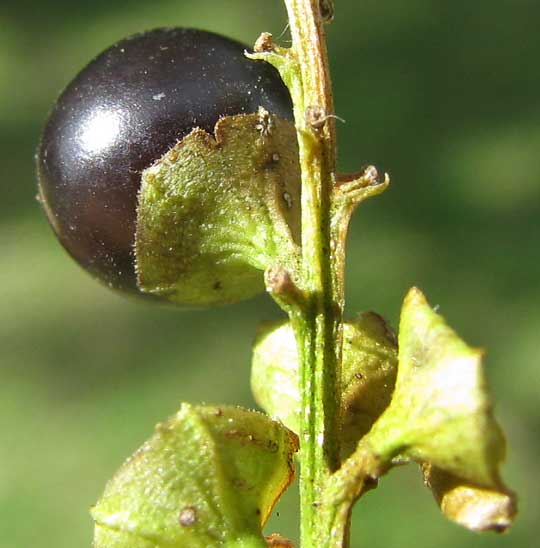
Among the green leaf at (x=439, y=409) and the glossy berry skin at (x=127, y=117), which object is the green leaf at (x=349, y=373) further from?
the glossy berry skin at (x=127, y=117)

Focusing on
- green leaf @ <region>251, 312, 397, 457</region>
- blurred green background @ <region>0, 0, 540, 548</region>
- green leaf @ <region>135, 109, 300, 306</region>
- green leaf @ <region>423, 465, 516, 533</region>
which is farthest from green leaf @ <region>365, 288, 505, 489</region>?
blurred green background @ <region>0, 0, 540, 548</region>

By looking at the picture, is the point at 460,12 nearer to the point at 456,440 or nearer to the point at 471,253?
the point at 471,253

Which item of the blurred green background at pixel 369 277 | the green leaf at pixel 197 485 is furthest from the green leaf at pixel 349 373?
the blurred green background at pixel 369 277

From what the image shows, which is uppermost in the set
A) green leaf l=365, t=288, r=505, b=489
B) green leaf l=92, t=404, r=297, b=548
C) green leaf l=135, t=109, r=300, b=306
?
green leaf l=135, t=109, r=300, b=306

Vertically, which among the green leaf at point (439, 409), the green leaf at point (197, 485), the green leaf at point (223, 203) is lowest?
the green leaf at point (197, 485)

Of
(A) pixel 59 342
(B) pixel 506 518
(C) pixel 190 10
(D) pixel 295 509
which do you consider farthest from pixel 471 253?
(B) pixel 506 518

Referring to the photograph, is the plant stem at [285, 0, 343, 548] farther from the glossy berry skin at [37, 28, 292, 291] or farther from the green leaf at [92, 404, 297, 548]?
the glossy berry skin at [37, 28, 292, 291]
